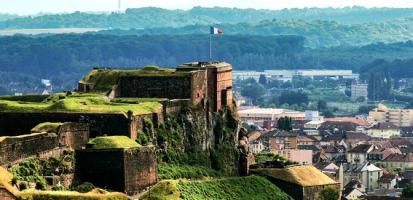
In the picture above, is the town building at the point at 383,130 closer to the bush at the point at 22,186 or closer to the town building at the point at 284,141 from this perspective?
the town building at the point at 284,141

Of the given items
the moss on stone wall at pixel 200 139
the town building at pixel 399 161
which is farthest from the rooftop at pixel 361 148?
the moss on stone wall at pixel 200 139

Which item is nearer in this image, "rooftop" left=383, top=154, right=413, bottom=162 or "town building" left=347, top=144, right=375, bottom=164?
"town building" left=347, top=144, right=375, bottom=164

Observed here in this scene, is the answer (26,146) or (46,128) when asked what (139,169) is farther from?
(26,146)

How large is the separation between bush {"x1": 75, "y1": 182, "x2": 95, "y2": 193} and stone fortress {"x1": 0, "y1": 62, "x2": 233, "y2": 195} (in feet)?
2.94

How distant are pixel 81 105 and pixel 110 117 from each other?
1976 millimetres

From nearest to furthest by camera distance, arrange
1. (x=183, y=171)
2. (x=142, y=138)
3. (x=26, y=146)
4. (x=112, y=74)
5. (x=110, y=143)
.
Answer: (x=26, y=146), (x=110, y=143), (x=142, y=138), (x=183, y=171), (x=112, y=74)

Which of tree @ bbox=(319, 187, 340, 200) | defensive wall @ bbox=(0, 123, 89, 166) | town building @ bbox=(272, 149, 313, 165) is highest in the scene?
defensive wall @ bbox=(0, 123, 89, 166)

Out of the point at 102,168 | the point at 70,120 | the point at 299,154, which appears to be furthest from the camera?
the point at 299,154

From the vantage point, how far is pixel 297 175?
69.1m

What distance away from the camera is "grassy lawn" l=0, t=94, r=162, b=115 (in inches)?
2379

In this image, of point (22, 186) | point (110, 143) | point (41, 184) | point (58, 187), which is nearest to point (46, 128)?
point (110, 143)

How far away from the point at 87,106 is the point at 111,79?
995cm

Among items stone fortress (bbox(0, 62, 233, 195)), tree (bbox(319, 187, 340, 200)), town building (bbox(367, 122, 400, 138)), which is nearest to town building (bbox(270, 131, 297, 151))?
town building (bbox(367, 122, 400, 138))

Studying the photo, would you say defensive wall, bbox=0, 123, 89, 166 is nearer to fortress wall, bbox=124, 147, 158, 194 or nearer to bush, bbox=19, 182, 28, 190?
bush, bbox=19, 182, 28, 190
